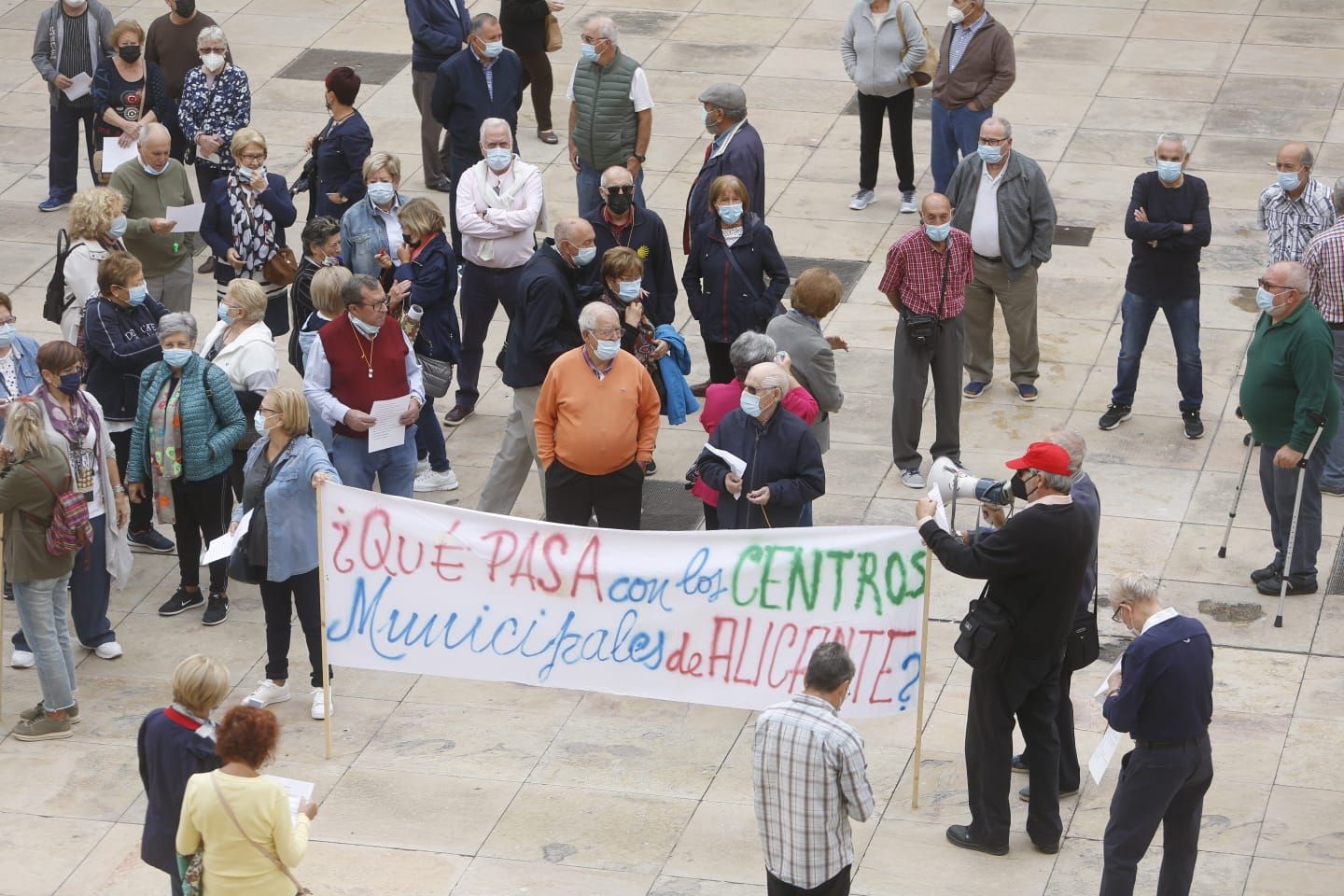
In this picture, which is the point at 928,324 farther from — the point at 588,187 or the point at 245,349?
the point at 245,349

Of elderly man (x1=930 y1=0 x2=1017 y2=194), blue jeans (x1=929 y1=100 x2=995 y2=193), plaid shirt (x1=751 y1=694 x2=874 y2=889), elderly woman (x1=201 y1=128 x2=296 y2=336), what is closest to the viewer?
plaid shirt (x1=751 y1=694 x2=874 y2=889)

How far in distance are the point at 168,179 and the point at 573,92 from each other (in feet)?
9.69

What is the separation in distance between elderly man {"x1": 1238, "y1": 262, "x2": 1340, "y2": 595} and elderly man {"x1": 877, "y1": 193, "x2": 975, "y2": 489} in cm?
192

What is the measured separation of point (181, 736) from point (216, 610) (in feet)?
12.6

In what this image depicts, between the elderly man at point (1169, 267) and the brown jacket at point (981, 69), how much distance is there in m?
2.53

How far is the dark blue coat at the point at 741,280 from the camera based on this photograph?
1225 cm

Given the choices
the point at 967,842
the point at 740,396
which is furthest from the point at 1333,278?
the point at 967,842

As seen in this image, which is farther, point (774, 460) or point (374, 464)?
point (374, 464)

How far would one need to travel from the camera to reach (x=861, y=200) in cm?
1633

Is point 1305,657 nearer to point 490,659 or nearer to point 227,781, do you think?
point 490,659

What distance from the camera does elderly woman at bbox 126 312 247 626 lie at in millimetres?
10820

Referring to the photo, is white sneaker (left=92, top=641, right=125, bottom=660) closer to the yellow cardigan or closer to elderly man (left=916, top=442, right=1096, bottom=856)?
the yellow cardigan

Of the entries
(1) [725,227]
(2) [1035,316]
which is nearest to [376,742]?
(1) [725,227]

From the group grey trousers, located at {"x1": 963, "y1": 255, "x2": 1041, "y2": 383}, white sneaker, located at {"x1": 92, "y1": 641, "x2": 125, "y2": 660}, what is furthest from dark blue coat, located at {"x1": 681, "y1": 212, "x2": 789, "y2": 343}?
white sneaker, located at {"x1": 92, "y1": 641, "x2": 125, "y2": 660}
